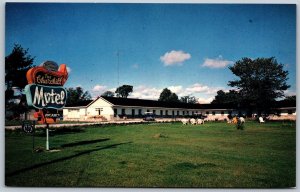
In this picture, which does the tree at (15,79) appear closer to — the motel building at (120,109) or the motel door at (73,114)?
the motel building at (120,109)

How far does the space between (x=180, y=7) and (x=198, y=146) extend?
4921mm

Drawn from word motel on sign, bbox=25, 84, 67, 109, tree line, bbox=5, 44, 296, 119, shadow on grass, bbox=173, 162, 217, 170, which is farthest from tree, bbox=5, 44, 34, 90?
shadow on grass, bbox=173, 162, 217, 170

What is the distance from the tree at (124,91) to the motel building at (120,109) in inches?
23.5

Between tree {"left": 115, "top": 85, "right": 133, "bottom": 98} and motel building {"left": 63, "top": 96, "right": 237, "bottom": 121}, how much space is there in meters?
0.60

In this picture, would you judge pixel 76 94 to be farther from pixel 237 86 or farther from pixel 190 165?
pixel 237 86

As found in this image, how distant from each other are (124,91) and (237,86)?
642 cm

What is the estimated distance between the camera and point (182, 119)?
21719 mm

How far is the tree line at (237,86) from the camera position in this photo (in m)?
10.6

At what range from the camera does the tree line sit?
10.6 metres

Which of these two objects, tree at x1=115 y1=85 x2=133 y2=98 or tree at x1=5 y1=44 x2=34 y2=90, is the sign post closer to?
tree at x1=5 y1=44 x2=34 y2=90

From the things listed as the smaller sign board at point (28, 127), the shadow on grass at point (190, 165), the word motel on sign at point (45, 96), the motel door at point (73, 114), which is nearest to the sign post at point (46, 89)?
the word motel on sign at point (45, 96)

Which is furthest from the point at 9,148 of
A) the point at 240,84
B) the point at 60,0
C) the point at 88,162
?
the point at 240,84

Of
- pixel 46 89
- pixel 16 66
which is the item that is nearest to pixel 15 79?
pixel 16 66

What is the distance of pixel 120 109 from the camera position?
18109mm
